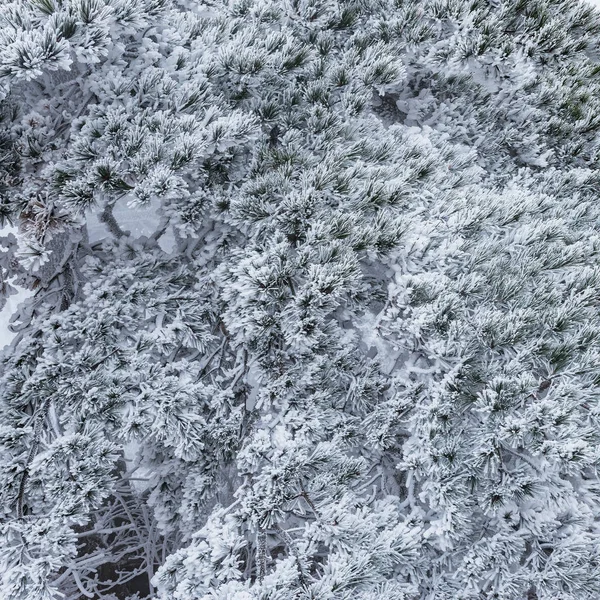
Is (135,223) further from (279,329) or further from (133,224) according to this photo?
(279,329)

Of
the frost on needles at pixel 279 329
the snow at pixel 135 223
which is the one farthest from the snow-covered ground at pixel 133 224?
the frost on needles at pixel 279 329

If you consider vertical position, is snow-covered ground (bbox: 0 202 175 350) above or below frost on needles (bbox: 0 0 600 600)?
below

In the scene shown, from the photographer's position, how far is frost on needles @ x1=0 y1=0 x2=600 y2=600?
1.72 meters

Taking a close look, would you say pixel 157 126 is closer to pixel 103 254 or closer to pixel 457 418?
pixel 103 254

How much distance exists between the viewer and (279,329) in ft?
6.50

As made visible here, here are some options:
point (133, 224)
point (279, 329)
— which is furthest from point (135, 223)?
point (279, 329)

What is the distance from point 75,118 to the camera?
2.12 metres

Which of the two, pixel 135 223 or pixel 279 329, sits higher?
pixel 279 329

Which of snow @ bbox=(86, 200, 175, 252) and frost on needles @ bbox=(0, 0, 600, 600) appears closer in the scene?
frost on needles @ bbox=(0, 0, 600, 600)

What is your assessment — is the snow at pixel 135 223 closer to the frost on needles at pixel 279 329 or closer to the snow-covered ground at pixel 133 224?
the snow-covered ground at pixel 133 224

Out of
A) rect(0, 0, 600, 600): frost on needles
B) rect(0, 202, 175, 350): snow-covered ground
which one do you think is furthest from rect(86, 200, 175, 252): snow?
rect(0, 0, 600, 600): frost on needles

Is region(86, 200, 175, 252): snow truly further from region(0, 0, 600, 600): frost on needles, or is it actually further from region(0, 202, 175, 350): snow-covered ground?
region(0, 0, 600, 600): frost on needles

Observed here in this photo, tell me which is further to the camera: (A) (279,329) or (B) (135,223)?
(B) (135,223)

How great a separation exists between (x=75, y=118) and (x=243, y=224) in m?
0.83
